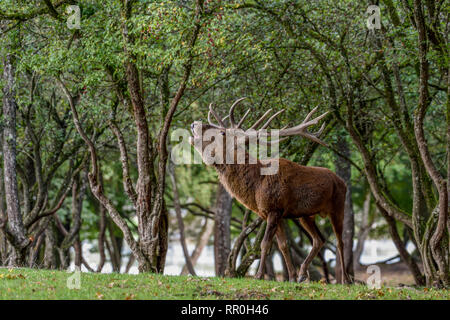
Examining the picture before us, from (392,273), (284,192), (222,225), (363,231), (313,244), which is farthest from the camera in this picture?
(392,273)

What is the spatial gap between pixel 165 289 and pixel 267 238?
3.03m

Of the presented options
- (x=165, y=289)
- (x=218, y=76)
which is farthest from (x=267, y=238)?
(x=218, y=76)

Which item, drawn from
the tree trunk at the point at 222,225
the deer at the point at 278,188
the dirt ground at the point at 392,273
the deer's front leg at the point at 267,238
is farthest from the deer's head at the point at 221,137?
the dirt ground at the point at 392,273

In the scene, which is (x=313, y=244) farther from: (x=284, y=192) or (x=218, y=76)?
(x=218, y=76)

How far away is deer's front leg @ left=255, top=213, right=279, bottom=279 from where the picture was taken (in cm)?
1208

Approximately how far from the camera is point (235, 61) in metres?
14.4

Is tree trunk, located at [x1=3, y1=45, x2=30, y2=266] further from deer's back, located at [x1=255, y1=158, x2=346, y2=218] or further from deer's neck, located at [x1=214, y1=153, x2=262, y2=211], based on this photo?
deer's back, located at [x1=255, y1=158, x2=346, y2=218]

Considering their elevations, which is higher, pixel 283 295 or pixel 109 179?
pixel 109 179

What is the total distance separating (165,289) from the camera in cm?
963

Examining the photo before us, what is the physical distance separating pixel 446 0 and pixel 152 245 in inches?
316
